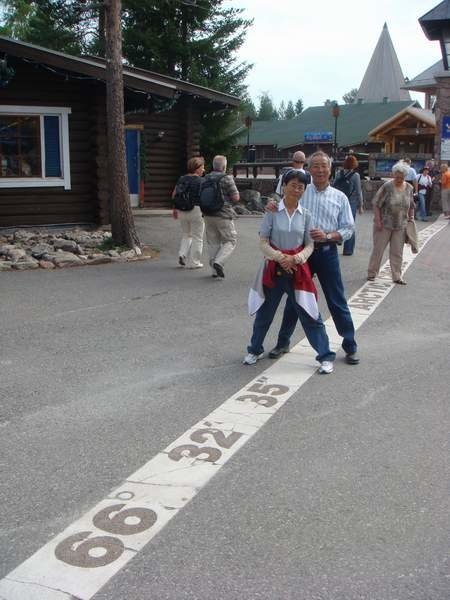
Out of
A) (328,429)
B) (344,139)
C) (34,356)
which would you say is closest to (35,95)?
(34,356)

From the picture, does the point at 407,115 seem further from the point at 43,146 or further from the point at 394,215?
the point at 394,215

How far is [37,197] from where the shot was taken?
14742 mm

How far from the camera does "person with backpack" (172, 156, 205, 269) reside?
33.9 ft

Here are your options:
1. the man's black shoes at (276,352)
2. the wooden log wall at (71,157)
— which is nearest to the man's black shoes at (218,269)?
the man's black shoes at (276,352)

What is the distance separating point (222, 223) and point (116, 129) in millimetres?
3345

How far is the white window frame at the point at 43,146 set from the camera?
14.3 m

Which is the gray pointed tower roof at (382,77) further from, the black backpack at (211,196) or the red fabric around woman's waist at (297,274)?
the red fabric around woman's waist at (297,274)

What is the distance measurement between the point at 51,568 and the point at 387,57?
8300 cm

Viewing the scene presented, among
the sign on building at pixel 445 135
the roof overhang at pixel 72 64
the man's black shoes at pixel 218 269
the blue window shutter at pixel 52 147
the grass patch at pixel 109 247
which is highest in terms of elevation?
the roof overhang at pixel 72 64

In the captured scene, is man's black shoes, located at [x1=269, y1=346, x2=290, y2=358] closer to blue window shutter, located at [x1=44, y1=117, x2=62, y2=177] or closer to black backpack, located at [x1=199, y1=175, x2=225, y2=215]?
black backpack, located at [x1=199, y1=175, x2=225, y2=215]

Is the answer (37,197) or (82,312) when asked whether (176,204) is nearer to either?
(82,312)

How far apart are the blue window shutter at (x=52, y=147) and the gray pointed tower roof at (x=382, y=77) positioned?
6649cm

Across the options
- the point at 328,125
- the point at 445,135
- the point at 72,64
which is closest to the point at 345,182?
the point at 72,64

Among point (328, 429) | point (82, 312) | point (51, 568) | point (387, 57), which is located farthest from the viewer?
point (387, 57)
